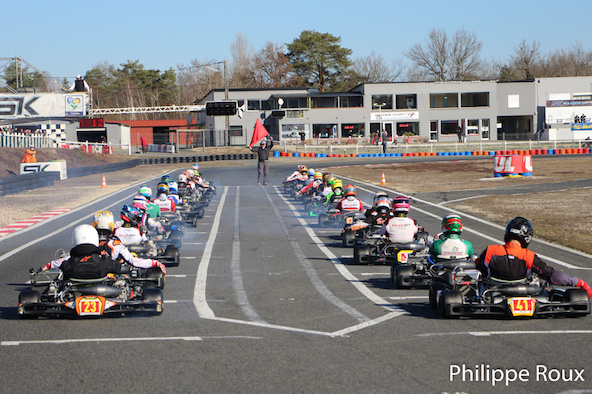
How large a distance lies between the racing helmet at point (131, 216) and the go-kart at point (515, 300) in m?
5.59

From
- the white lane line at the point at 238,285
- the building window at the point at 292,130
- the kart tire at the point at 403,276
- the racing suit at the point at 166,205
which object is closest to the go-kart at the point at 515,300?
the kart tire at the point at 403,276

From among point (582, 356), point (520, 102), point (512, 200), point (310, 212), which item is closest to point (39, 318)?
point (582, 356)

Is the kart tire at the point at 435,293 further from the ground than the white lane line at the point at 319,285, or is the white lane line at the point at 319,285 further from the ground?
the kart tire at the point at 435,293

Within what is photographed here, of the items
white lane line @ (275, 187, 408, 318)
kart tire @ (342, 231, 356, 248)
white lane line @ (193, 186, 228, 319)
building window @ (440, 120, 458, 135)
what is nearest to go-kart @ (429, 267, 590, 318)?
white lane line @ (275, 187, 408, 318)

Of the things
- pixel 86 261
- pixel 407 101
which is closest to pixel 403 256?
pixel 86 261

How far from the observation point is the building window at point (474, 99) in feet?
250

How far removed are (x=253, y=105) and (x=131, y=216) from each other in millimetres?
63558

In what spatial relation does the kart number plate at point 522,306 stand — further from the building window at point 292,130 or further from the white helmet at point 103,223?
the building window at point 292,130

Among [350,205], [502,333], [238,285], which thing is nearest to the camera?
[502,333]

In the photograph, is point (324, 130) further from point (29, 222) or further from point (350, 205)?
point (350, 205)

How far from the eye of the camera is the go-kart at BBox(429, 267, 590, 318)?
7773mm

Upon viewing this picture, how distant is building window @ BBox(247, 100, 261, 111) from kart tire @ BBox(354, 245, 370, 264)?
63.7m

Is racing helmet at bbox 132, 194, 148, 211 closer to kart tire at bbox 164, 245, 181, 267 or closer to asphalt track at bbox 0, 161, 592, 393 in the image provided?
kart tire at bbox 164, 245, 181, 267

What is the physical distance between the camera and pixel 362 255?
12.0 meters
